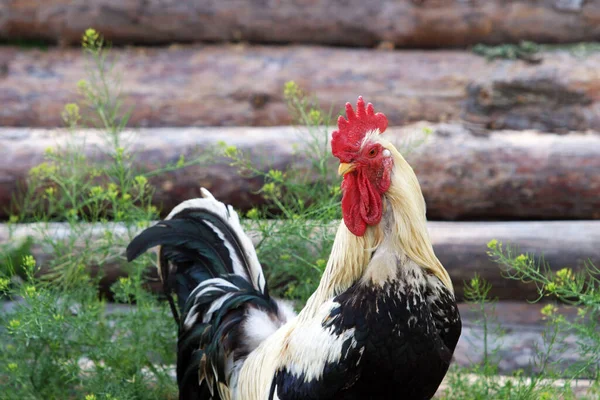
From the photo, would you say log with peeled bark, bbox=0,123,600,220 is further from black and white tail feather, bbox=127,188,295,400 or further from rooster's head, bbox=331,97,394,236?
rooster's head, bbox=331,97,394,236

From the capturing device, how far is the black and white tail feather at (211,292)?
3.44m

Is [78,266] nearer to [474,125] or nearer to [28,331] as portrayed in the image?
[28,331]

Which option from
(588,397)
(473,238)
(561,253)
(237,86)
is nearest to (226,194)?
(237,86)

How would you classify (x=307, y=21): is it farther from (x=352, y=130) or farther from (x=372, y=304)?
(x=372, y=304)

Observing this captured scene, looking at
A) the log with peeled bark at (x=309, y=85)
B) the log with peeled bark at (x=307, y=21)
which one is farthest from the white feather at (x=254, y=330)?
the log with peeled bark at (x=307, y=21)

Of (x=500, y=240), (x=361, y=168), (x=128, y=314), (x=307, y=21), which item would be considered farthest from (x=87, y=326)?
(x=307, y=21)

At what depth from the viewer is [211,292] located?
3.56 metres

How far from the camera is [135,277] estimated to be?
3869 millimetres

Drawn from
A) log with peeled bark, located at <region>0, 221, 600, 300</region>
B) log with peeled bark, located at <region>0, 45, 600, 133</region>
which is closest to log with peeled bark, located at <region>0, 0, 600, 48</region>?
log with peeled bark, located at <region>0, 45, 600, 133</region>

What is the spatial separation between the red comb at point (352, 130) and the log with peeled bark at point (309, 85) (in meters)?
2.67

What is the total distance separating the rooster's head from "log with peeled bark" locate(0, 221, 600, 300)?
6.16 feet

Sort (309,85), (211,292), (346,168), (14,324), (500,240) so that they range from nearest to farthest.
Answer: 1. (346,168)
2. (14,324)
3. (211,292)
4. (500,240)
5. (309,85)

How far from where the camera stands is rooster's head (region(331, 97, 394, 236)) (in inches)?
110

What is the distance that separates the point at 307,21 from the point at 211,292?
3081 mm
